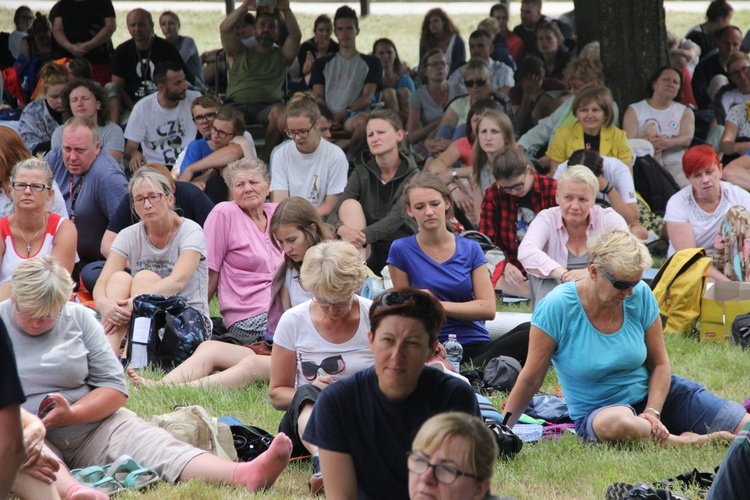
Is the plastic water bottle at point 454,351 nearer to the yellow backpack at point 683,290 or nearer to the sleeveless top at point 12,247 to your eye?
the yellow backpack at point 683,290

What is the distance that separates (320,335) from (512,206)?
3.19 metres

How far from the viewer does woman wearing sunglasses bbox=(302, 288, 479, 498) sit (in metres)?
3.29

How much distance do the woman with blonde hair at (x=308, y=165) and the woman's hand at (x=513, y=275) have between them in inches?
62.4

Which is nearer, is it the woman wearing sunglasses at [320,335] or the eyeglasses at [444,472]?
the eyeglasses at [444,472]

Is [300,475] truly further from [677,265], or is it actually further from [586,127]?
[586,127]

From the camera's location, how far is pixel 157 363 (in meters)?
6.02

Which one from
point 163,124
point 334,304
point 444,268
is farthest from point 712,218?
point 163,124

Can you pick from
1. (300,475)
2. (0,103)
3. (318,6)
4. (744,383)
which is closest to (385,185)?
(744,383)

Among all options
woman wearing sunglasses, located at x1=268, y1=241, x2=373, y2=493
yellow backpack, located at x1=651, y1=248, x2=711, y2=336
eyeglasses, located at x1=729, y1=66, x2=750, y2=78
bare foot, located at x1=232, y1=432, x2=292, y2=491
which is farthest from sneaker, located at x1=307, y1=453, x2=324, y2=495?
eyeglasses, located at x1=729, y1=66, x2=750, y2=78

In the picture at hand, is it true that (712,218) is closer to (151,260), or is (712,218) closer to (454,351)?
(454,351)

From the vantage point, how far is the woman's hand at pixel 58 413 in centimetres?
418

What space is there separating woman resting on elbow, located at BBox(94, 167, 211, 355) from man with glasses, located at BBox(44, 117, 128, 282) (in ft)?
3.27

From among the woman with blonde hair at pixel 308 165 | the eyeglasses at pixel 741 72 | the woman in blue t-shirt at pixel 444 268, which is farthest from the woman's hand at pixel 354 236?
the eyeglasses at pixel 741 72

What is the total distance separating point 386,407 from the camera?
3328mm
